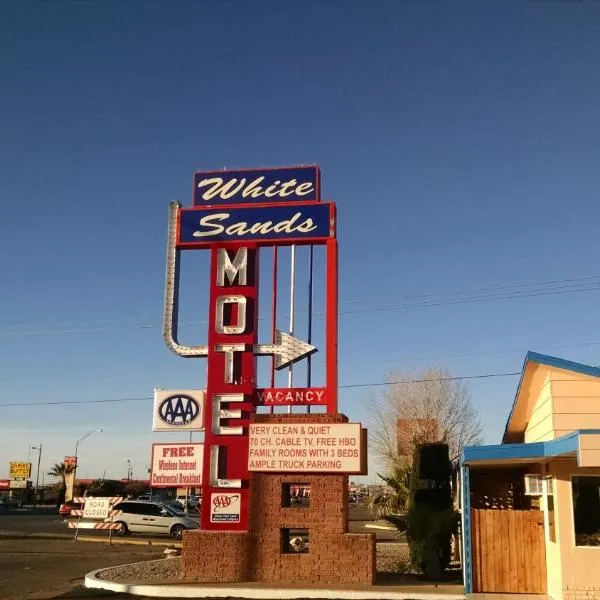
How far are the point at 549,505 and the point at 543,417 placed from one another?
5.97 ft

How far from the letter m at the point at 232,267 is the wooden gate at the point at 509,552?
8349mm

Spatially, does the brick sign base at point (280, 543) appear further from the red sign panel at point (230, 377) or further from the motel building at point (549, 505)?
the motel building at point (549, 505)

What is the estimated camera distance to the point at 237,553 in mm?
17219

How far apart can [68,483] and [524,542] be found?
295 feet

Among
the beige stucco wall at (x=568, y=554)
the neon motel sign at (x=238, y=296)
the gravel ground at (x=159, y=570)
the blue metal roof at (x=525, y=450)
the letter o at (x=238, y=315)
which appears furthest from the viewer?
the letter o at (x=238, y=315)

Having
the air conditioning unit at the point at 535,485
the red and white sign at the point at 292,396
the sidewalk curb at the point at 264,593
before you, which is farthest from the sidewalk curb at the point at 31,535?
the air conditioning unit at the point at 535,485

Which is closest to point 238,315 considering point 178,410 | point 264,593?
point 178,410

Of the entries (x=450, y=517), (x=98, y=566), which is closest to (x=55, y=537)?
(x=98, y=566)

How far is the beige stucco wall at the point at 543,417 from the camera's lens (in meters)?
14.6

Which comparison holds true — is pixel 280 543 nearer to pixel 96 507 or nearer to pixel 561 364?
pixel 561 364

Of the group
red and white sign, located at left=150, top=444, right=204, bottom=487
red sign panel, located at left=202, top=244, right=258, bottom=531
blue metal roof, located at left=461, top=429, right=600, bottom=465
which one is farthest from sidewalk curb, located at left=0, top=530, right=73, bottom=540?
blue metal roof, located at left=461, top=429, right=600, bottom=465

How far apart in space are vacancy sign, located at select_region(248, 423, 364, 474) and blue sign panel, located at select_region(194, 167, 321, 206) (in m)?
6.21

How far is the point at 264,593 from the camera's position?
15.5 m

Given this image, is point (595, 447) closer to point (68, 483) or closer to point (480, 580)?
point (480, 580)
